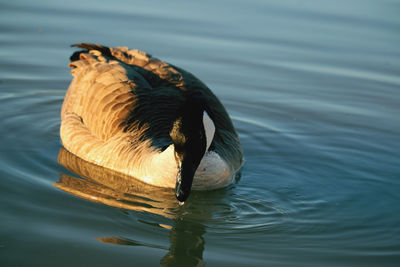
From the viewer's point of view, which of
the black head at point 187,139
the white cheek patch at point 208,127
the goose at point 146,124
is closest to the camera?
the black head at point 187,139

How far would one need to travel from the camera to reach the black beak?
22.6ft

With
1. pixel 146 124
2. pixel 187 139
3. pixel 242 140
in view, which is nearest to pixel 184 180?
pixel 187 139

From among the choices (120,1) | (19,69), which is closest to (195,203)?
(19,69)

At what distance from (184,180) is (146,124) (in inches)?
70.2

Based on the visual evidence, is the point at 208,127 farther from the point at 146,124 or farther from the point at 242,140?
the point at 242,140

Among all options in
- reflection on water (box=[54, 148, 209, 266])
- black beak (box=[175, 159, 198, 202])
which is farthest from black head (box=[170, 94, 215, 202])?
reflection on water (box=[54, 148, 209, 266])

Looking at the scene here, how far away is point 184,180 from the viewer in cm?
697

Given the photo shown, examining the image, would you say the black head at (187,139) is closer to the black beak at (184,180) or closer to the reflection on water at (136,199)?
the black beak at (184,180)

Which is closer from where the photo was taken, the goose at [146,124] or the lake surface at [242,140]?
the lake surface at [242,140]

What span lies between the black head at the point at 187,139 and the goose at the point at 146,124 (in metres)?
0.01

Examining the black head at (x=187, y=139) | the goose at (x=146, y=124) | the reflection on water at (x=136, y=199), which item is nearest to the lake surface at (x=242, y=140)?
the reflection on water at (x=136, y=199)

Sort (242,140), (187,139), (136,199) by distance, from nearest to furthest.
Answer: (187,139)
(136,199)
(242,140)

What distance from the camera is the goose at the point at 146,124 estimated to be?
712cm

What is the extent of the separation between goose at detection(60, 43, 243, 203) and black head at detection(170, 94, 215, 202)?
0.01 metres
